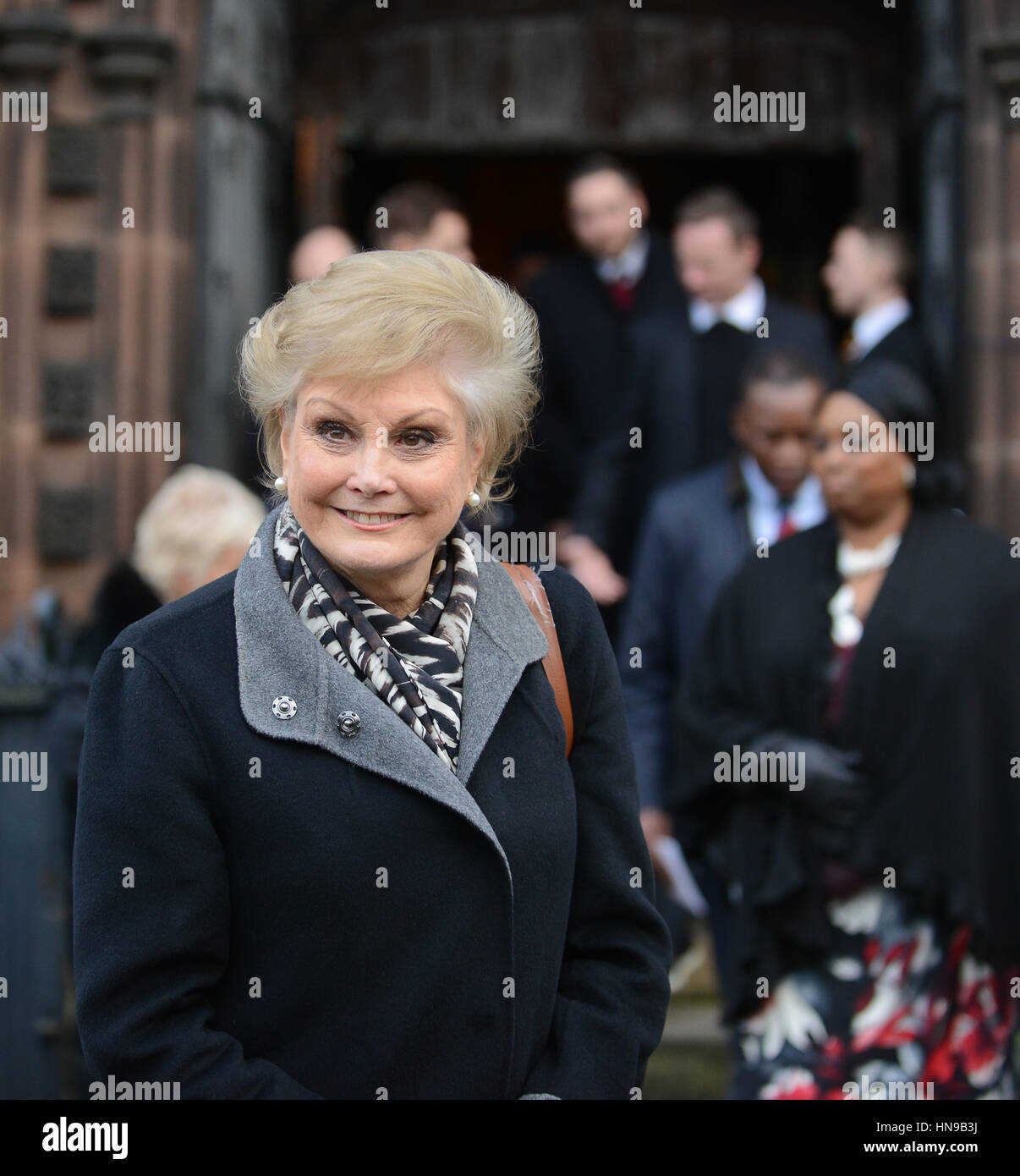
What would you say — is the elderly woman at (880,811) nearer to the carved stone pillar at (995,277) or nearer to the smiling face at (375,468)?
the smiling face at (375,468)

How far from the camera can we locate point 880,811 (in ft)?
12.9

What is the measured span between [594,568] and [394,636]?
10.3 ft

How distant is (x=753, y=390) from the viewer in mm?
4668

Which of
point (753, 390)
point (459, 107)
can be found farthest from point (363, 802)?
point (459, 107)

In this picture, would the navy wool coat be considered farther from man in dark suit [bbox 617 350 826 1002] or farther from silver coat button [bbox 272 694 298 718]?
man in dark suit [bbox 617 350 826 1002]

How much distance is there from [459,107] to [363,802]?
5.68m

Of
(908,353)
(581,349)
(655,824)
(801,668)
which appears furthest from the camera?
(581,349)

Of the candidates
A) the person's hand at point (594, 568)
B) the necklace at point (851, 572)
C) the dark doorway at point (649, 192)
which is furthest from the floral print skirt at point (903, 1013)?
the dark doorway at point (649, 192)

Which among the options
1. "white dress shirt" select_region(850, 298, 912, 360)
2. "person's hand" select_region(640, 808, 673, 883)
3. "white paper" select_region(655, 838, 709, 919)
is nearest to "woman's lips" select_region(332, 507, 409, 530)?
"person's hand" select_region(640, 808, 673, 883)

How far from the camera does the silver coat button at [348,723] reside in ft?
6.36

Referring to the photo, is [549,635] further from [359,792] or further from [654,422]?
[654,422]

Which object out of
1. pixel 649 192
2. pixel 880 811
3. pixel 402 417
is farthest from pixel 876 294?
pixel 649 192

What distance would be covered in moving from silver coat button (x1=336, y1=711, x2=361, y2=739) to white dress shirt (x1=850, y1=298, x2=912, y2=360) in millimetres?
3902
